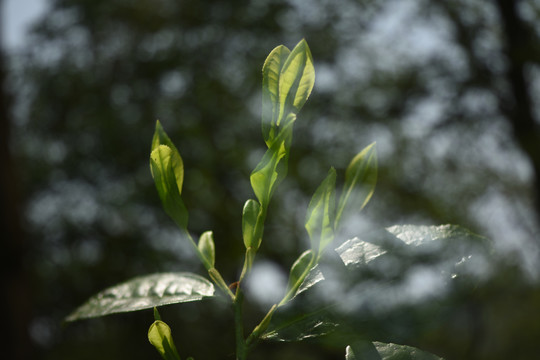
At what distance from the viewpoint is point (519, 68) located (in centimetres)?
395

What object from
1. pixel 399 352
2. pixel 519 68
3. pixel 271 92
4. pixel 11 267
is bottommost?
pixel 11 267

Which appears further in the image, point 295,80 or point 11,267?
point 11,267

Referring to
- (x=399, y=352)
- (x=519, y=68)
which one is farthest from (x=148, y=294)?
(x=519, y=68)

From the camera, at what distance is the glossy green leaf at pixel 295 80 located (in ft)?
0.71

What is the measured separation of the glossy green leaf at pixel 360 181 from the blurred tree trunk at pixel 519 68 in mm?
3776

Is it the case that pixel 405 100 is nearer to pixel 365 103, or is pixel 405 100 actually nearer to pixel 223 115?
pixel 365 103

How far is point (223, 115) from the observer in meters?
4.97

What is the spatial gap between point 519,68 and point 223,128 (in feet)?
8.38

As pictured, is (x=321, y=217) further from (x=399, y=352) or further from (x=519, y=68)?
(x=519, y=68)

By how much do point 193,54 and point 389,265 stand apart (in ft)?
15.4

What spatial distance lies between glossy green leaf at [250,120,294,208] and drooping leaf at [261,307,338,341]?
0.18 feet

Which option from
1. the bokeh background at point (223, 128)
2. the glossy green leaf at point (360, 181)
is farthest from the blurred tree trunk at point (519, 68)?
the glossy green leaf at point (360, 181)

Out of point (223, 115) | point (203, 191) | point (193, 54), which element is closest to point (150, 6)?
point (193, 54)

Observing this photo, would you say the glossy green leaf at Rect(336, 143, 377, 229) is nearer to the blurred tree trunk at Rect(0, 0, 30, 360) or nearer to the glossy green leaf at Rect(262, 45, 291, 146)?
the glossy green leaf at Rect(262, 45, 291, 146)
